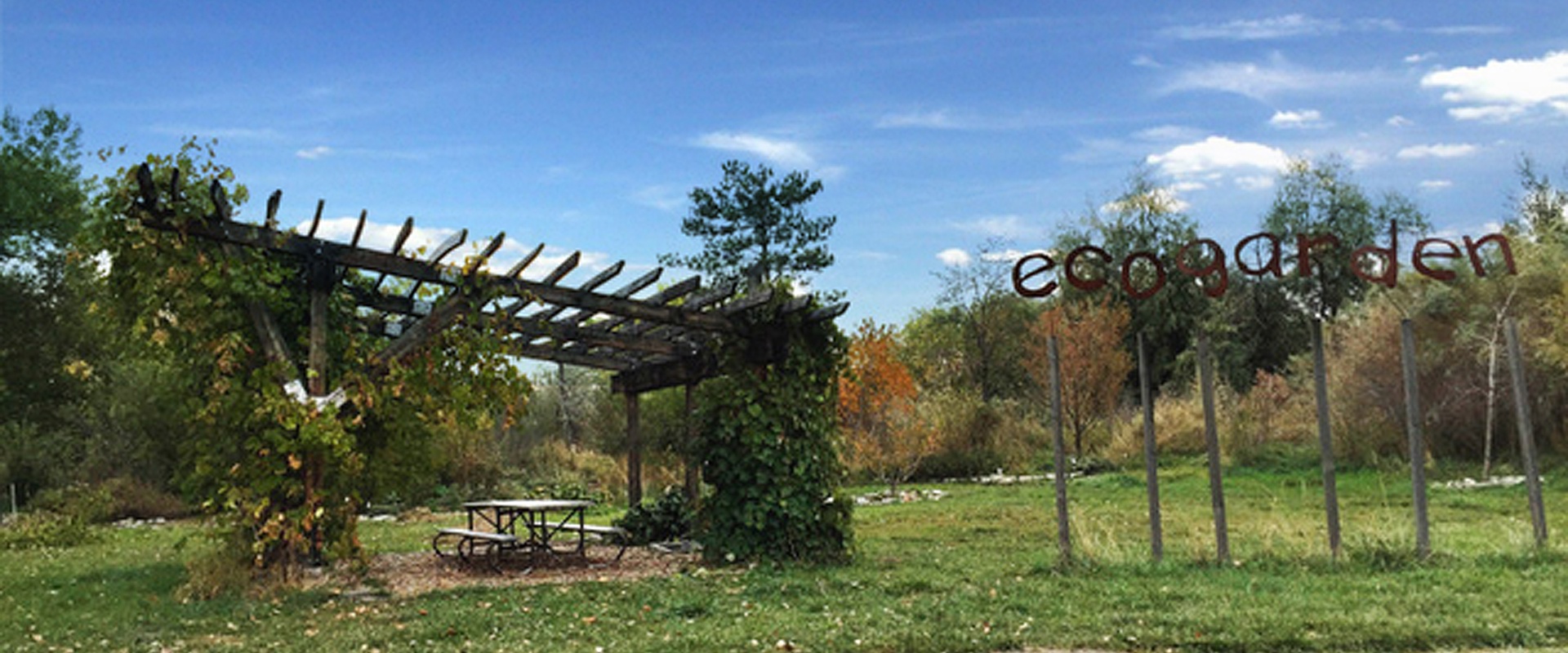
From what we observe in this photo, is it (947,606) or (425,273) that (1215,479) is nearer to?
(947,606)

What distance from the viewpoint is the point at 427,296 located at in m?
9.29

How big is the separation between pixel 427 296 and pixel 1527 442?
8341 millimetres

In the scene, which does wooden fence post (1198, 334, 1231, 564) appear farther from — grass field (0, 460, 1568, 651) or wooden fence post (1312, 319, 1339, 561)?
wooden fence post (1312, 319, 1339, 561)

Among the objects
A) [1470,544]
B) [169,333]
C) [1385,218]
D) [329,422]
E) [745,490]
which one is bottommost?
[1470,544]

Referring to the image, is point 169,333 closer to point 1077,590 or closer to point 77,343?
point 1077,590

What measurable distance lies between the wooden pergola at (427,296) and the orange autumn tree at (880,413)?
300 inches

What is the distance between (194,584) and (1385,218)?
109 ft

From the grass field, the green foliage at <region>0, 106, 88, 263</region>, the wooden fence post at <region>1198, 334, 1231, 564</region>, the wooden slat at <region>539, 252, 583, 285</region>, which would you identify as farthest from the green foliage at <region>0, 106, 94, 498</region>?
the wooden fence post at <region>1198, 334, 1231, 564</region>

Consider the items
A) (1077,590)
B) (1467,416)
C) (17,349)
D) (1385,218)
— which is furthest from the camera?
(1385,218)

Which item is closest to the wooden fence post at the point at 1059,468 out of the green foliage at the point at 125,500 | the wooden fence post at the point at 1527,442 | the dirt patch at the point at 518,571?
the dirt patch at the point at 518,571

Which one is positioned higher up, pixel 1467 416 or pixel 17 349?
pixel 17 349

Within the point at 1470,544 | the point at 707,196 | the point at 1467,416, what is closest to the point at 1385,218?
the point at 1467,416

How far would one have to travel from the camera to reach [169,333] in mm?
8945

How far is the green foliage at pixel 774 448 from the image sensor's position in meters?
9.73
